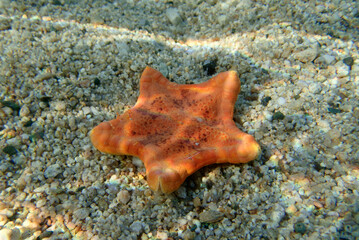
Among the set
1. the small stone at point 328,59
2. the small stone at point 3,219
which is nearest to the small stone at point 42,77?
the small stone at point 3,219

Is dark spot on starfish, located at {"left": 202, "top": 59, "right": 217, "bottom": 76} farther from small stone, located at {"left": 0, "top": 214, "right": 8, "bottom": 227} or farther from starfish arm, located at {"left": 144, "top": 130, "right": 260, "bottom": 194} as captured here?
small stone, located at {"left": 0, "top": 214, "right": 8, "bottom": 227}

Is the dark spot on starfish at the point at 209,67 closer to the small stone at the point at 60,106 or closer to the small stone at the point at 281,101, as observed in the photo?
the small stone at the point at 281,101

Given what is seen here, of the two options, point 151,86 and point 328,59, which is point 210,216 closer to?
point 151,86

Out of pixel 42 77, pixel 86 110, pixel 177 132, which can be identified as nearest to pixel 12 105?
pixel 42 77

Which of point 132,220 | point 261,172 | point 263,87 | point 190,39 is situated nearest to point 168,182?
point 132,220

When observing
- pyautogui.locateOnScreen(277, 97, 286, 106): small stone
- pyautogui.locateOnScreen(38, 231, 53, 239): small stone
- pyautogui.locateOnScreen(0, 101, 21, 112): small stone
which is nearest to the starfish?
pyautogui.locateOnScreen(277, 97, 286, 106): small stone
